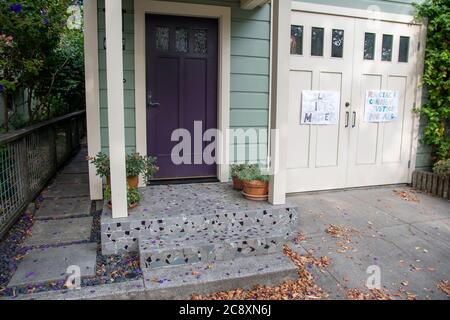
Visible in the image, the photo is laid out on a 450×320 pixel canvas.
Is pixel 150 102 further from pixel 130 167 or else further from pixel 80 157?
pixel 80 157

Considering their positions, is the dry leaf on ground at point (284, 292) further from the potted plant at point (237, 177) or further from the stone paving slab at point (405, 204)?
the stone paving slab at point (405, 204)

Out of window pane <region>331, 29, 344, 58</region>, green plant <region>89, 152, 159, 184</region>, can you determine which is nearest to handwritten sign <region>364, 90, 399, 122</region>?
window pane <region>331, 29, 344, 58</region>

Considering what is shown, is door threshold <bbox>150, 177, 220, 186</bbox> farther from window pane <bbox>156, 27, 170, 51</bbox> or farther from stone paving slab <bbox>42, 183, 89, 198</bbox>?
window pane <bbox>156, 27, 170, 51</bbox>

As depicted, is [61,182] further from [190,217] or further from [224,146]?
[190,217]

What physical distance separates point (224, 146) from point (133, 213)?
144cm

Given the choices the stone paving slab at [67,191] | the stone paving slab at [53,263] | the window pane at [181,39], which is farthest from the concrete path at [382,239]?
the stone paving slab at [67,191]

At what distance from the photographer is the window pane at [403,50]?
4328 mm

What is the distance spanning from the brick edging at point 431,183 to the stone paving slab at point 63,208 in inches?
161

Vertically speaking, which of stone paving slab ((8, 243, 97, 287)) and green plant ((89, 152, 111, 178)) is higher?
green plant ((89, 152, 111, 178))

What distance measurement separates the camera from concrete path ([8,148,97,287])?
7.32ft

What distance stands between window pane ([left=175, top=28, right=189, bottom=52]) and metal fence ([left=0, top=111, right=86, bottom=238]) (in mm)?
1752

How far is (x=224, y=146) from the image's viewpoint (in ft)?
12.4

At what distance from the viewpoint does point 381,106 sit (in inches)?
171

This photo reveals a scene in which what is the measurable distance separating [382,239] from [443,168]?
1.87m
